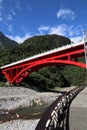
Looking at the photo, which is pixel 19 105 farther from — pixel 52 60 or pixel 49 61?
pixel 49 61

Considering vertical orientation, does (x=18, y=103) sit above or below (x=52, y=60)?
below

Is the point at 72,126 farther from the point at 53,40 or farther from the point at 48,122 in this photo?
the point at 53,40

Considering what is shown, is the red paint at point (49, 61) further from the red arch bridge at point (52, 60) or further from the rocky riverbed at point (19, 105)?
the rocky riverbed at point (19, 105)

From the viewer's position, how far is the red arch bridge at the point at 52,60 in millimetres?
35375

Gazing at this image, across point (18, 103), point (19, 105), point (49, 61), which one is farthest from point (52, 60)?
A: point (19, 105)

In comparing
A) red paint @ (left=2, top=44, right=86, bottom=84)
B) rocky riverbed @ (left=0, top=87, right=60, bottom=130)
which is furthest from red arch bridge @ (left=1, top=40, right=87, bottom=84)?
rocky riverbed @ (left=0, top=87, right=60, bottom=130)

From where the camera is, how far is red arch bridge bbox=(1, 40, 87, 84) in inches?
1393

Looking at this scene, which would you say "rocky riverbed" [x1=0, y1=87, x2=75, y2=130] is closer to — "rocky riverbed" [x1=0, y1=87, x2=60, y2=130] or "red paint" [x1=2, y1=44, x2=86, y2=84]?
"rocky riverbed" [x1=0, y1=87, x2=60, y2=130]

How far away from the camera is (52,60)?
43656mm

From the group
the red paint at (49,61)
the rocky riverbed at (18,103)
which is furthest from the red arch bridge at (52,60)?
the rocky riverbed at (18,103)

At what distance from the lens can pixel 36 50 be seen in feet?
412

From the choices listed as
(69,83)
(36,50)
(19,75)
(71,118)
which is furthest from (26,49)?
(71,118)

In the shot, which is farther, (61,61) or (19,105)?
(61,61)

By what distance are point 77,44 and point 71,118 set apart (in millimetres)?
23458
